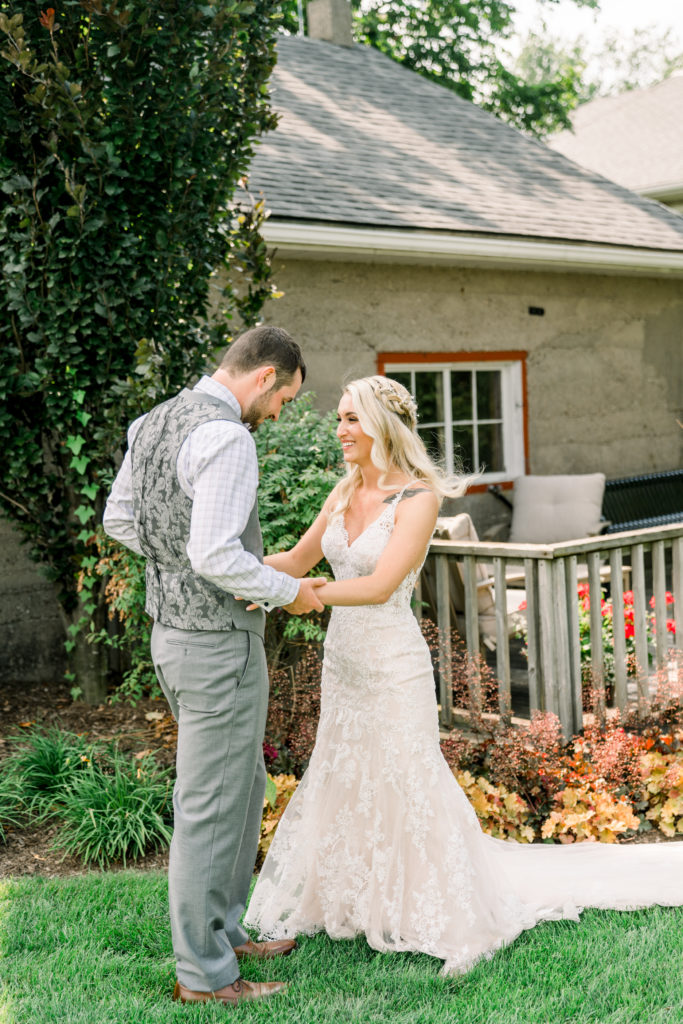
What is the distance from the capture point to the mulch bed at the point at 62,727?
4371 mm

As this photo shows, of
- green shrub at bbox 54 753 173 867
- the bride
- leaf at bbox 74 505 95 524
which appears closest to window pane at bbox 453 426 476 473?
leaf at bbox 74 505 95 524

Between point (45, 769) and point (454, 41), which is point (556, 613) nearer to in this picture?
point (45, 769)

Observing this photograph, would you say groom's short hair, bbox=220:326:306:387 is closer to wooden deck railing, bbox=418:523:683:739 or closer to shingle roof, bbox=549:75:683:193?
wooden deck railing, bbox=418:523:683:739

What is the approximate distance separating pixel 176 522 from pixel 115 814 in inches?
78.7

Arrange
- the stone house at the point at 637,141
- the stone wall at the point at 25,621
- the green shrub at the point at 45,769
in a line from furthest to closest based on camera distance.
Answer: the stone house at the point at 637,141 < the stone wall at the point at 25,621 < the green shrub at the point at 45,769

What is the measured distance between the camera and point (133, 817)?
4445 mm

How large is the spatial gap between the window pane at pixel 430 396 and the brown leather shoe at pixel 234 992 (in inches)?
249

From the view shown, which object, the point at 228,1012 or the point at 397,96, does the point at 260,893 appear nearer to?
the point at 228,1012

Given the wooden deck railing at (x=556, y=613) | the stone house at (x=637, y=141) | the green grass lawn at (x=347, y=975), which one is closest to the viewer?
the green grass lawn at (x=347, y=975)

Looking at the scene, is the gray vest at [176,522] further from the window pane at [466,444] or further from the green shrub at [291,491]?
the window pane at [466,444]

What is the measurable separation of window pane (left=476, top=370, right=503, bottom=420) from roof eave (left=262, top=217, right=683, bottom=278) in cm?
99

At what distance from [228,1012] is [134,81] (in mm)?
4155

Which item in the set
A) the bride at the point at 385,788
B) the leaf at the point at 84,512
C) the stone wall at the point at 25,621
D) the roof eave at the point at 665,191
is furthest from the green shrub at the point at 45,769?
the roof eave at the point at 665,191

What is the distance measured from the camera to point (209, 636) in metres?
3.06
